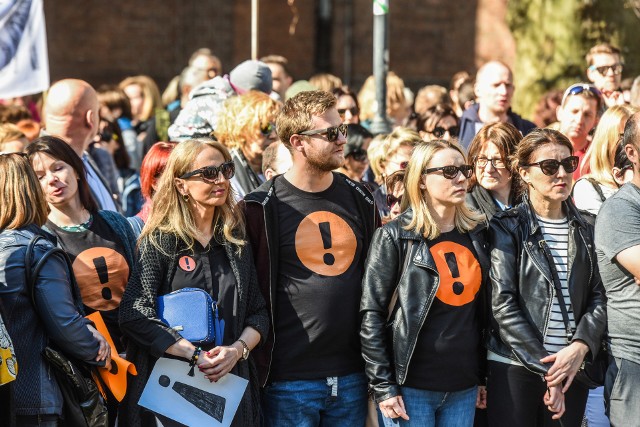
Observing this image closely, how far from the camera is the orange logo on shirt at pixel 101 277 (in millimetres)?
5301

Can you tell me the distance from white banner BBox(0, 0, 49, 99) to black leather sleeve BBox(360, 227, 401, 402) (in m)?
3.24

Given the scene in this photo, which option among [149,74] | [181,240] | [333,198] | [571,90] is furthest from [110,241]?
[149,74]

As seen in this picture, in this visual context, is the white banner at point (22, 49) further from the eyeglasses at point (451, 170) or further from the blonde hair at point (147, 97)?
the blonde hair at point (147, 97)

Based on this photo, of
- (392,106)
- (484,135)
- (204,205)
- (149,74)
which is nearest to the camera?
(204,205)

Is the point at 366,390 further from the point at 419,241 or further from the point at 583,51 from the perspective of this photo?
the point at 583,51

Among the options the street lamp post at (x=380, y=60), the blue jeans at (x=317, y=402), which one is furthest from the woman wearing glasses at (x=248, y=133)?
the street lamp post at (x=380, y=60)

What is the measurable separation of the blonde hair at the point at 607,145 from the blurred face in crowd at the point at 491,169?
521 millimetres

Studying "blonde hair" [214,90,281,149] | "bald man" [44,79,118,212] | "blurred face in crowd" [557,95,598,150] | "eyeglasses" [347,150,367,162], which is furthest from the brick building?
"blurred face in crowd" [557,95,598,150]

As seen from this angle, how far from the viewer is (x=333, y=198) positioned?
A: 5277 millimetres

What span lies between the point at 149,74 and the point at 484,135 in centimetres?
1272

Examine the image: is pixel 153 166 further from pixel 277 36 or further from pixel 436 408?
pixel 277 36

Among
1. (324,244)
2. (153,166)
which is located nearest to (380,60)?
(153,166)

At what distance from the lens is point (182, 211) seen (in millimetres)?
5094

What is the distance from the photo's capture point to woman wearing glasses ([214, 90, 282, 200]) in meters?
6.58
